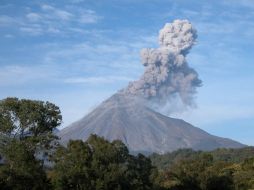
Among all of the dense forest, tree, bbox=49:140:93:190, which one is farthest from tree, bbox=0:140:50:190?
tree, bbox=49:140:93:190

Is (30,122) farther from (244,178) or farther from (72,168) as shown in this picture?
(244,178)

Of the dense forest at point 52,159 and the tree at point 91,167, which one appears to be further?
the tree at point 91,167

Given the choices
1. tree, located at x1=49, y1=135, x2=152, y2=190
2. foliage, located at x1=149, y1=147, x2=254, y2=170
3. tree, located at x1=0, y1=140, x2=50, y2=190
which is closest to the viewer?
tree, located at x1=0, y1=140, x2=50, y2=190

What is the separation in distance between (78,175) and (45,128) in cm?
434

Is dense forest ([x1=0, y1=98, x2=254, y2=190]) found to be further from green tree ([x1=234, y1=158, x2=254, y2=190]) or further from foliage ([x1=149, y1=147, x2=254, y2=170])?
foliage ([x1=149, y1=147, x2=254, y2=170])

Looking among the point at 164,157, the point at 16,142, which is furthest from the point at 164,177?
the point at 164,157

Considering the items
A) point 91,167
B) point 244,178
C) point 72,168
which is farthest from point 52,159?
point 244,178

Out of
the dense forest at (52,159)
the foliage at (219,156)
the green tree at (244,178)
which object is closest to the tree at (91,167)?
the dense forest at (52,159)

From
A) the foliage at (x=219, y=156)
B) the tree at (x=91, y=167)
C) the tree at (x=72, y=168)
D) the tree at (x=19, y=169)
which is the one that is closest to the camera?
the tree at (x=19, y=169)

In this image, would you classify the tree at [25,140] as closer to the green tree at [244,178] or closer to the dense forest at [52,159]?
the dense forest at [52,159]

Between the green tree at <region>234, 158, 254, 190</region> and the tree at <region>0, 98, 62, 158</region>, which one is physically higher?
the tree at <region>0, 98, 62, 158</region>

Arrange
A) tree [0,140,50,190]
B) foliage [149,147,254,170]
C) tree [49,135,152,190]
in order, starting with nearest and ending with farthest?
tree [0,140,50,190] < tree [49,135,152,190] < foliage [149,147,254,170]

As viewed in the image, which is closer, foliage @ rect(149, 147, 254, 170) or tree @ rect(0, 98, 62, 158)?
tree @ rect(0, 98, 62, 158)

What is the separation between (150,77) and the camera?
198 m
